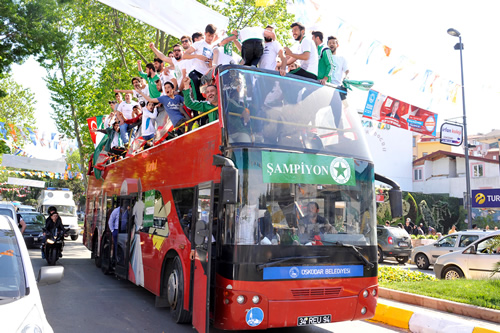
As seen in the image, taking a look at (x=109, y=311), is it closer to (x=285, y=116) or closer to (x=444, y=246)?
(x=285, y=116)

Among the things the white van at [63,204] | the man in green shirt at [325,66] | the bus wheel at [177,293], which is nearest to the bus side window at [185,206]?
the bus wheel at [177,293]

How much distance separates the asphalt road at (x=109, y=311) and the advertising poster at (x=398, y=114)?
16532 millimetres

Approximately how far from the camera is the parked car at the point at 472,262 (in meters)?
11.4

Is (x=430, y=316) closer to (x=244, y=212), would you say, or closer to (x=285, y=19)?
(x=244, y=212)

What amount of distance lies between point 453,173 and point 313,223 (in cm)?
4319

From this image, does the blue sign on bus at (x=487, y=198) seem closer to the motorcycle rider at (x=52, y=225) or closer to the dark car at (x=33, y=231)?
the motorcycle rider at (x=52, y=225)

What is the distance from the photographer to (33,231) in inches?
796

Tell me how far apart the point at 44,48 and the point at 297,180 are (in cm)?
1211

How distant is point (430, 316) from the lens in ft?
23.6

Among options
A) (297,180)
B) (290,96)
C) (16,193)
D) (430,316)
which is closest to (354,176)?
(297,180)

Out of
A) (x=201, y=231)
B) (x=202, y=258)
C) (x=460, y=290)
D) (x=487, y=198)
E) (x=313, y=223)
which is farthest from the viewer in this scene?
(x=487, y=198)

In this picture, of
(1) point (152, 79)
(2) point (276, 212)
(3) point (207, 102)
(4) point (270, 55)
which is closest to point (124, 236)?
(1) point (152, 79)

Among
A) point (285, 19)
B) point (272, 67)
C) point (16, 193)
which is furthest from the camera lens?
point (16, 193)

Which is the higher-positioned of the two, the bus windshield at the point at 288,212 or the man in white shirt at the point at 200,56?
the man in white shirt at the point at 200,56
